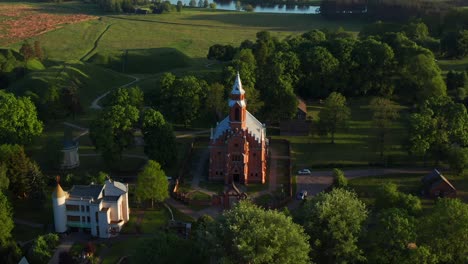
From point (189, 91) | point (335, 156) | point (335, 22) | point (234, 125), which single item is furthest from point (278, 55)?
point (335, 22)

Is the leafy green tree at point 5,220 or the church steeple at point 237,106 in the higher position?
the church steeple at point 237,106

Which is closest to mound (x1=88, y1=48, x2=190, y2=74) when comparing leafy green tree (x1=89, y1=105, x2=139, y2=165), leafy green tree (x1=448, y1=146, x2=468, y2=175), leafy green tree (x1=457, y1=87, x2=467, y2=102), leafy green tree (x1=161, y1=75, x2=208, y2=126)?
leafy green tree (x1=161, y1=75, x2=208, y2=126)

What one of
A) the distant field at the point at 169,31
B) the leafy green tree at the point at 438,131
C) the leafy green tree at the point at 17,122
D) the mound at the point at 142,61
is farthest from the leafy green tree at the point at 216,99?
the mound at the point at 142,61

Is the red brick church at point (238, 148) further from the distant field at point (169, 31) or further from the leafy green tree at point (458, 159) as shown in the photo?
the distant field at point (169, 31)

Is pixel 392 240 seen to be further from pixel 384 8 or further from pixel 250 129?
pixel 384 8

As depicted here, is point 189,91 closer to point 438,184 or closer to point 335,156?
point 335,156
